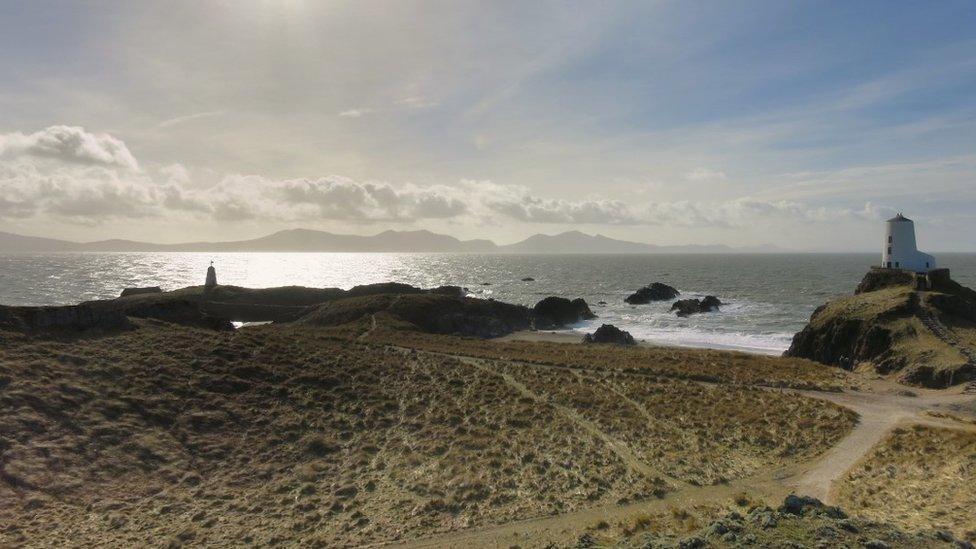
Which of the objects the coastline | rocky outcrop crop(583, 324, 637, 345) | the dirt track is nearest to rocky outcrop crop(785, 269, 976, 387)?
the dirt track

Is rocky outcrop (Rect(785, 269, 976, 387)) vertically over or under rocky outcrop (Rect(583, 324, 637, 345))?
over

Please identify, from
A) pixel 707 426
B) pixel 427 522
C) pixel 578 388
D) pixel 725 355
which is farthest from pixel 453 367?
pixel 725 355

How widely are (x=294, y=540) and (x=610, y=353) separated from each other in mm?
29404

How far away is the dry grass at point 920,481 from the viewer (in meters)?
13.7

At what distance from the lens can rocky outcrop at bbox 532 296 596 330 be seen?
2606 inches

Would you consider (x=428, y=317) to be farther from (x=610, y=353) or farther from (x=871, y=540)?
(x=871, y=540)

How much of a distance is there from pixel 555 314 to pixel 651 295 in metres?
32.9

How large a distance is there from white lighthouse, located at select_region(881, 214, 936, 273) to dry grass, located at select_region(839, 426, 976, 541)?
3563cm

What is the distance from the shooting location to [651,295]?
93.9 m

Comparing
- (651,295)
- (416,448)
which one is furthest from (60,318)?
(651,295)

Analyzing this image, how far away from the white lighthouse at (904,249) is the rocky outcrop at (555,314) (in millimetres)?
33705

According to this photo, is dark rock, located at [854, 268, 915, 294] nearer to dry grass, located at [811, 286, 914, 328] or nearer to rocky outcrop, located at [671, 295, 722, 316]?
dry grass, located at [811, 286, 914, 328]

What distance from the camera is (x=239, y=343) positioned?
28.3 m

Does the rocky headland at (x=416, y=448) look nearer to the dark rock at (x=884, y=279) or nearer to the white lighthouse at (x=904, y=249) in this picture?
the dark rock at (x=884, y=279)
